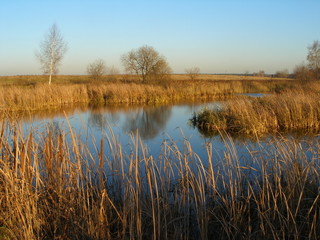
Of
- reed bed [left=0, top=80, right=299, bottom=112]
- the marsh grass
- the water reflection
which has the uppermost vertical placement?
reed bed [left=0, top=80, right=299, bottom=112]

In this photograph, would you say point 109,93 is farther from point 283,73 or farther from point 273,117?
point 283,73

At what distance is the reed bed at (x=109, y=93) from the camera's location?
1319 centimetres

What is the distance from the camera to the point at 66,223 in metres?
2.50

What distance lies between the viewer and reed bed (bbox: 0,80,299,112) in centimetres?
1319

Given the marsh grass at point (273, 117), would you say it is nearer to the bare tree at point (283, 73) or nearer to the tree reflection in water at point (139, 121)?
the tree reflection in water at point (139, 121)

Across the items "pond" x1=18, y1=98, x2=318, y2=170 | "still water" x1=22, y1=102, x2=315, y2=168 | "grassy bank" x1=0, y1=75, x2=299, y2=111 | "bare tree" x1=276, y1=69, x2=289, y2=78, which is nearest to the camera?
"pond" x1=18, y1=98, x2=318, y2=170

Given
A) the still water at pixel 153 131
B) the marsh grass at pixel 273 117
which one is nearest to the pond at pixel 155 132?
the still water at pixel 153 131

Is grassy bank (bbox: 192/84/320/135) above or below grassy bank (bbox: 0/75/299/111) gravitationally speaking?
below

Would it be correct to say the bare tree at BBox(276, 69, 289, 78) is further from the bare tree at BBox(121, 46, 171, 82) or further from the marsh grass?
the marsh grass

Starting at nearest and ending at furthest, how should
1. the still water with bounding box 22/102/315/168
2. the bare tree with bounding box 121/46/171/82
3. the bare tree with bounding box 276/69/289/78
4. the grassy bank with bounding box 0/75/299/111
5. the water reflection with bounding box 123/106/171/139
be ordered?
the still water with bounding box 22/102/315/168 < the water reflection with bounding box 123/106/171/139 < the grassy bank with bounding box 0/75/299/111 < the bare tree with bounding box 121/46/171/82 < the bare tree with bounding box 276/69/289/78

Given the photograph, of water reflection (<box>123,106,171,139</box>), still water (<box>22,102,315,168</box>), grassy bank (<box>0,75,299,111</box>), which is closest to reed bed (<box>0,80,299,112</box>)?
grassy bank (<box>0,75,299,111</box>)

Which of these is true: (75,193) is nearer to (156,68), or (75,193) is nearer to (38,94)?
(38,94)

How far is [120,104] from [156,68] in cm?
1030

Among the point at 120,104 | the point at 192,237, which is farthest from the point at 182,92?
the point at 192,237
